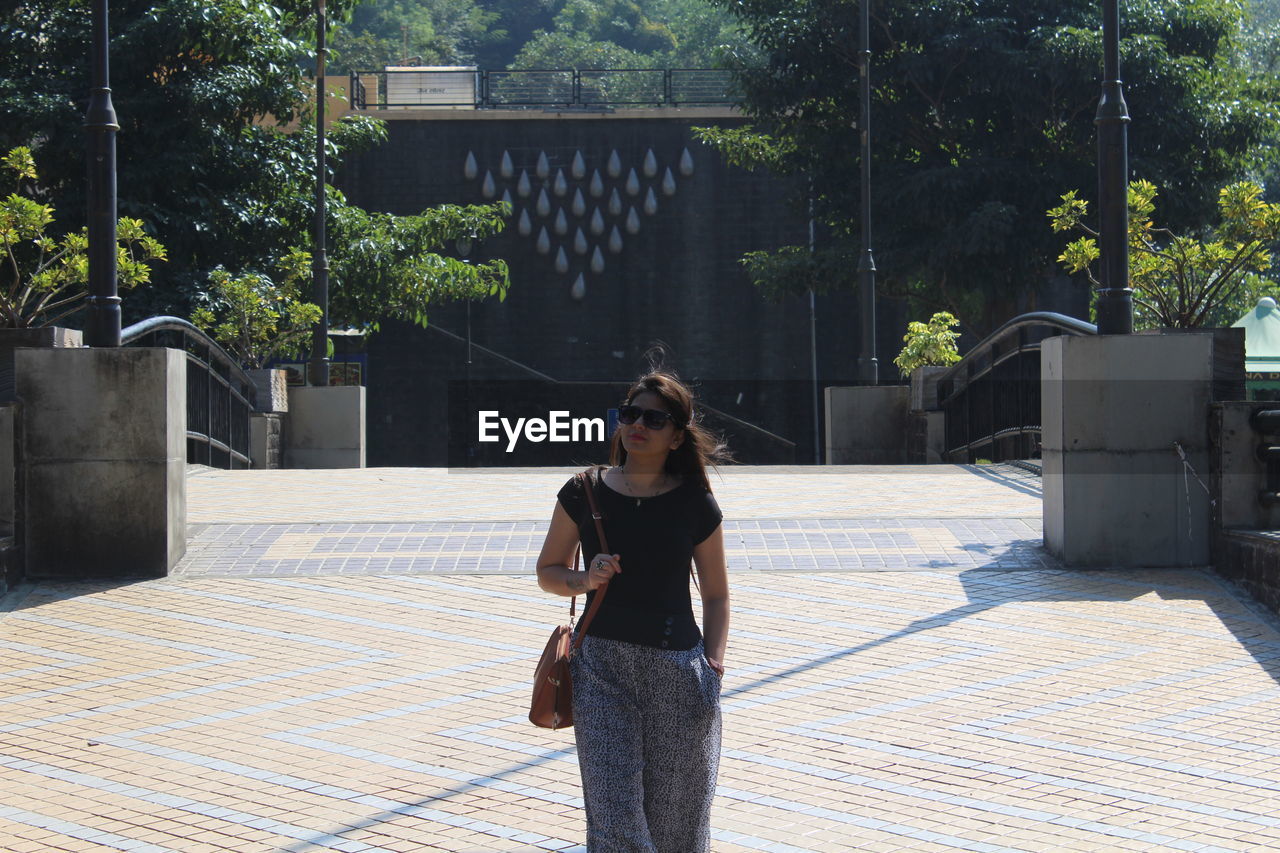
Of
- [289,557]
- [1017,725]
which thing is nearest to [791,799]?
[1017,725]

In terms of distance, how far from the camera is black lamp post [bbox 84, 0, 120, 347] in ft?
30.5

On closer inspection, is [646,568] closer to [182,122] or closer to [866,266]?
[866,266]

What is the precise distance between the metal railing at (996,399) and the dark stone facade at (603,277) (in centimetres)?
1866

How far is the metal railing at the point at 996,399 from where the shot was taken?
52.7 feet

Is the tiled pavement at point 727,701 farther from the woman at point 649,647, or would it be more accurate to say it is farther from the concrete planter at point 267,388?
the concrete planter at point 267,388

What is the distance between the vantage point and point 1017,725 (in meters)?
6.09

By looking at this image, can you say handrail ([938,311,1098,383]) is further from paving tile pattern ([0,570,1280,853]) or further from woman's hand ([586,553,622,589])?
woman's hand ([586,553,622,589])

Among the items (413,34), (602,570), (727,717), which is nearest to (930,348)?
(727,717)

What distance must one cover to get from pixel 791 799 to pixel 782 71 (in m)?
25.6

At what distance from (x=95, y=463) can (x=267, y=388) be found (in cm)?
1236

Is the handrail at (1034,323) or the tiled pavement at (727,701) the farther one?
the handrail at (1034,323)

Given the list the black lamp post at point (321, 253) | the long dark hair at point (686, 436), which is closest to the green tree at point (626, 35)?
the black lamp post at point (321, 253)

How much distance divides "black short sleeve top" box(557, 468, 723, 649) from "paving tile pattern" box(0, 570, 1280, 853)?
3.46 ft

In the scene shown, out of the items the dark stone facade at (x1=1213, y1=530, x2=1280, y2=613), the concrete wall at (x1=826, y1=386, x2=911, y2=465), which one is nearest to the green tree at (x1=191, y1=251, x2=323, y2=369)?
the concrete wall at (x1=826, y1=386, x2=911, y2=465)
